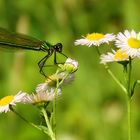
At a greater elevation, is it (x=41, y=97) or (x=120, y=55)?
(x=120, y=55)

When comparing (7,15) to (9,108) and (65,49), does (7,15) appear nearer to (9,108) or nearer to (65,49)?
(65,49)

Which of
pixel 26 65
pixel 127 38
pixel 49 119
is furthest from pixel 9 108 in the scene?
pixel 26 65

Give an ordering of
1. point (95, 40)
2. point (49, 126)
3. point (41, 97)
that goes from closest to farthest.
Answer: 1. point (49, 126)
2. point (41, 97)
3. point (95, 40)

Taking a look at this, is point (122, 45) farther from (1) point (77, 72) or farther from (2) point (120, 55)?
(1) point (77, 72)

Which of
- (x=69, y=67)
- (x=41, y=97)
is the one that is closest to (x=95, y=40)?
(x=69, y=67)

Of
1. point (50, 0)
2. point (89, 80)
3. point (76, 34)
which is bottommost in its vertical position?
point (89, 80)

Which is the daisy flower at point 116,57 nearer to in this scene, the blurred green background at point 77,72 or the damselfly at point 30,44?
the damselfly at point 30,44

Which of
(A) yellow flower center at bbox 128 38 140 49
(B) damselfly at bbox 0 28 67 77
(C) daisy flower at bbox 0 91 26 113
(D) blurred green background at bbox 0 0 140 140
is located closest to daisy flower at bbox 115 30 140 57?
(A) yellow flower center at bbox 128 38 140 49
